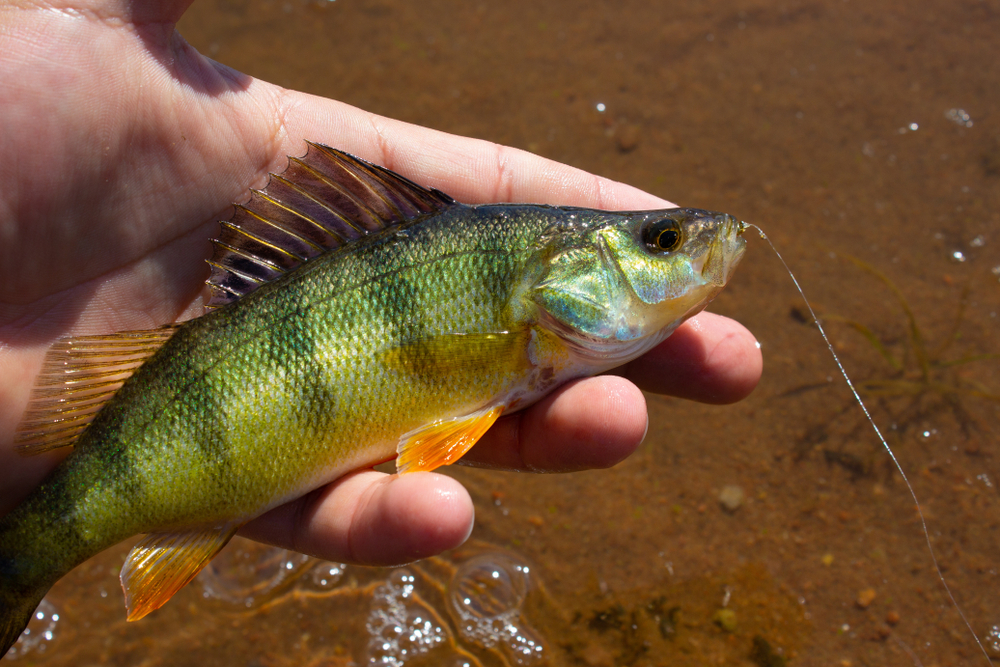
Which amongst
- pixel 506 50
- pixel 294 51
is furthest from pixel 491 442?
pixel 294 51

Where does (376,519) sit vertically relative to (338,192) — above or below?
below

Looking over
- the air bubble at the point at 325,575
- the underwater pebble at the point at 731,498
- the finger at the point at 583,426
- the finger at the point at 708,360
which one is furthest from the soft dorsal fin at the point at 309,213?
the underwater pebble at the point at 731,498

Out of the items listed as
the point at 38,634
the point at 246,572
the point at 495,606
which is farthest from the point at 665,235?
the point at 38,634

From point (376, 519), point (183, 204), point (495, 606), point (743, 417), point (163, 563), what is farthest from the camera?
point (743, 417)

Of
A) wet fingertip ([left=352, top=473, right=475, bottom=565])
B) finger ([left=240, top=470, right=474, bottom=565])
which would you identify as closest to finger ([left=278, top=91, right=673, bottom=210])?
finger ([left=240, top=470, right=474, bottom=565])

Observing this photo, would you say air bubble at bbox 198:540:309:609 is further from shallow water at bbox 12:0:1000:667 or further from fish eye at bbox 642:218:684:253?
fish eye at bbox 642:218:684:253

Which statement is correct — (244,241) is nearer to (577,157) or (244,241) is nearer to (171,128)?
(171,128)

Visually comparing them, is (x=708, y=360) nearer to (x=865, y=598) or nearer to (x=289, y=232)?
(x=865, y=598)
